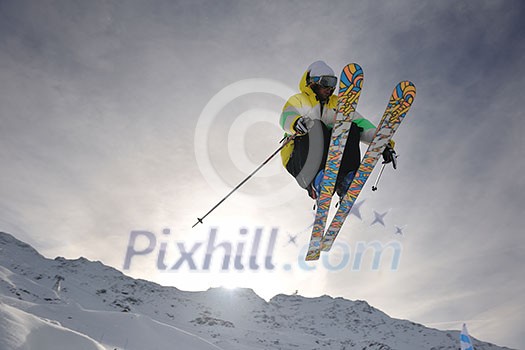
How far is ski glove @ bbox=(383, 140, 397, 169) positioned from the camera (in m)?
5.92

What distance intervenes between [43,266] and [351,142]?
8046 inches

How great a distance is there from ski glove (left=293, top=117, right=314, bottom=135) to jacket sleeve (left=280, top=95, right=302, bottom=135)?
0.14 meters

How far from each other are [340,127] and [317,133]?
1.35ft

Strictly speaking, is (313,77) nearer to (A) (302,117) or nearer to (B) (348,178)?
(A) (302,117)

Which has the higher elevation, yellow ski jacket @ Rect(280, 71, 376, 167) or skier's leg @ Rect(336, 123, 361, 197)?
yellow ski jacket @ Rect(280, 71, 376, 167)

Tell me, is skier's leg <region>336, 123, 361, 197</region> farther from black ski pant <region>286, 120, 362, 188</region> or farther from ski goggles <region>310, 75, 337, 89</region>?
ski goggles <region>310, 75, 337, 89</region>

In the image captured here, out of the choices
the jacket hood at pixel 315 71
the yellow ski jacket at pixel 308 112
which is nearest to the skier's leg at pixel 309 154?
the yellow ski jacket at pixel 308 112

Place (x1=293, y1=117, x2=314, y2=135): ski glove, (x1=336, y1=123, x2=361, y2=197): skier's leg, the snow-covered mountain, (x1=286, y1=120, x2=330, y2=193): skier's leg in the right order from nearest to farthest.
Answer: (x1=293, y1=117, x2=314, y2=135): ski glove → (x1=286, y1=120, x2=330, y2=193): skier's leg → (x1=336, y1=123, x2=361, y2=197): skier's leg → the snow-covered mountain

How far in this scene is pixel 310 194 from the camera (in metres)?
6.46

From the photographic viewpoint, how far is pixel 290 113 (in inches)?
220

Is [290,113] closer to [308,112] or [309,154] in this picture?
[308,112]

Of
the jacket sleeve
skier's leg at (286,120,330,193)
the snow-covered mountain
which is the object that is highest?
the jacket sleeve

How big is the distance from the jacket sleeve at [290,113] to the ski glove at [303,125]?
0.46 ft

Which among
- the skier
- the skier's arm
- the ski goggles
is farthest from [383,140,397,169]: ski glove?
the ski goggles
